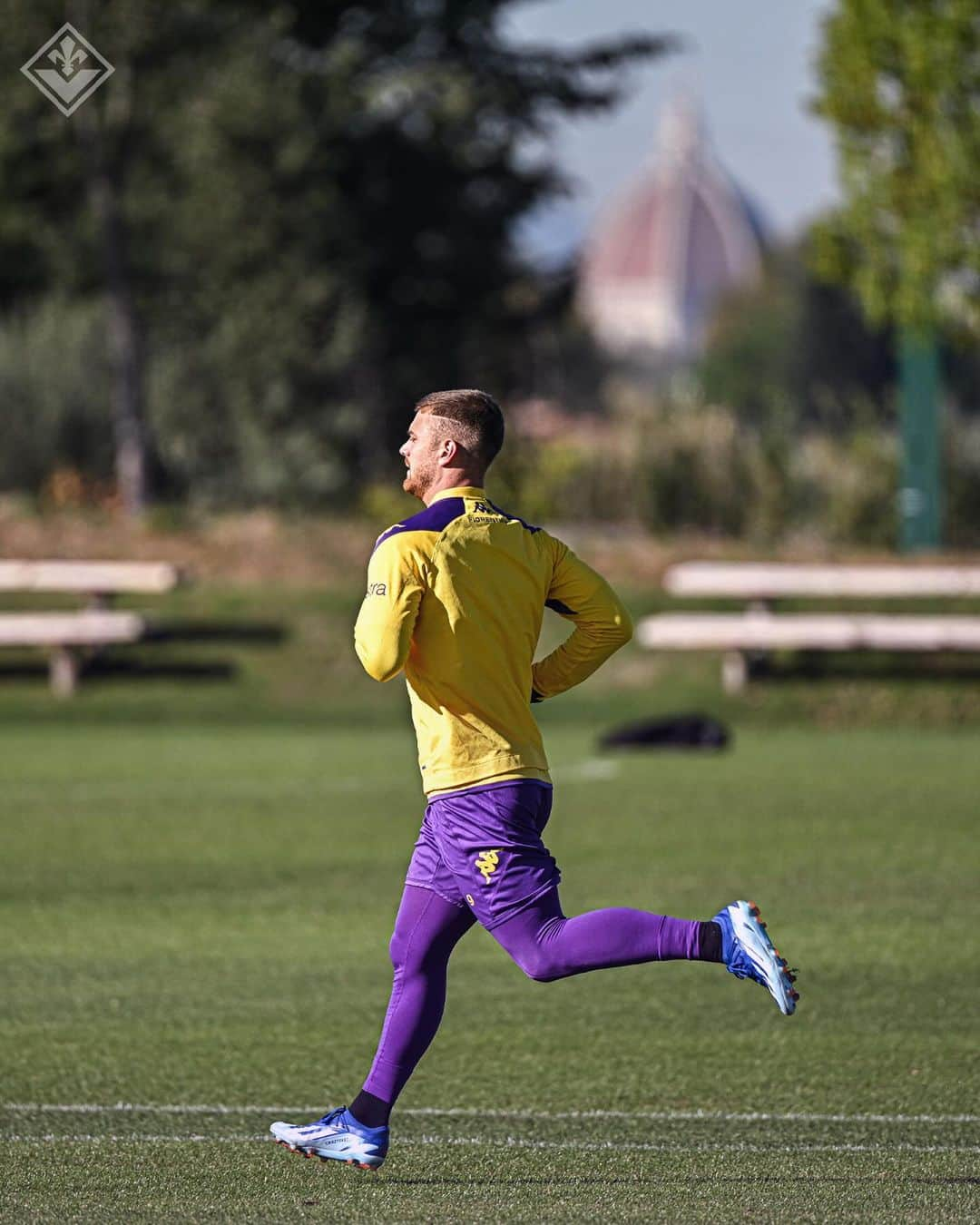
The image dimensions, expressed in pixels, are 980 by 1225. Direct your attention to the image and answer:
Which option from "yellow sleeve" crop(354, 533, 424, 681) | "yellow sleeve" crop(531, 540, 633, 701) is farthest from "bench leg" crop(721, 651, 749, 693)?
"yellow sleeve" crop(354, 533, 424, 681)

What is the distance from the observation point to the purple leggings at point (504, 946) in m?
5.29

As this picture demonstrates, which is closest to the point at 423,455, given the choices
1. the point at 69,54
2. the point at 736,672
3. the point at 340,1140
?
the point at 340,1140

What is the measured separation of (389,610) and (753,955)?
1.18m

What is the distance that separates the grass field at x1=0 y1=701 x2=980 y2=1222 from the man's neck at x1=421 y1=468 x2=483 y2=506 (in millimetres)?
1713

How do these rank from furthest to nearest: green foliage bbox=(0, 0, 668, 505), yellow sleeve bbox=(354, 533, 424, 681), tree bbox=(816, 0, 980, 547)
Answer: green foliage bbox=(0, 0, 668, 505)
tree bbox=(816, 0, 980, 547)
yellow sleeve bbox=(354, 533, 424, 681)

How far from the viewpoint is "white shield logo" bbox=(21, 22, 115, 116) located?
2539 centimetres

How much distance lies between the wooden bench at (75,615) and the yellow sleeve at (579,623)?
14.1 m

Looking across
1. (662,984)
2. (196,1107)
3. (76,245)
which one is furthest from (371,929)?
(76,245)

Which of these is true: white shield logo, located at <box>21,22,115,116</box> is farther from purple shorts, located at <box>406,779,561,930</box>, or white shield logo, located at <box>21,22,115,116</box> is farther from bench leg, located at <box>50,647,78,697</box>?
purple shorts, located at <box>406,779,561,930</box>

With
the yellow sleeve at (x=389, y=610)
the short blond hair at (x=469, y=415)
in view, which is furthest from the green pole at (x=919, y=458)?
the yellow sleeve at (x=389, y=610)

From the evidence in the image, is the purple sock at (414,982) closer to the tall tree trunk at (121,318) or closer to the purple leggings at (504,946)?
the purple leggings at (504,946)

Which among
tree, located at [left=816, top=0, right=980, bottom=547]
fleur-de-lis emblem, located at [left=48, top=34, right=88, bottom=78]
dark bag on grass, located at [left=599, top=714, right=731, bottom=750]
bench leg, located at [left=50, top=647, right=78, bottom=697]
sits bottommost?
dark bag on grass, located at [left=599, top=714, right=731, bottom=750]

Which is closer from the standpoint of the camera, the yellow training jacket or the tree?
the yellow training jacket

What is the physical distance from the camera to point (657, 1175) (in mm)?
5562
